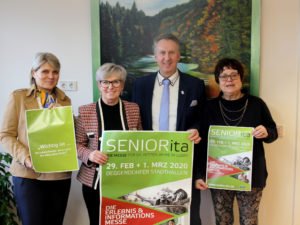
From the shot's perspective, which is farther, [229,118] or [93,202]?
[229,118]

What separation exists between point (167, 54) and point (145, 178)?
31.8 inches

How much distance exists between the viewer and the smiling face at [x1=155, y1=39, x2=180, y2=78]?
1.86 m

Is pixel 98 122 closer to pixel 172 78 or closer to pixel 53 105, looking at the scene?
pixel 53 105

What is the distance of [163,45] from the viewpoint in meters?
1.87

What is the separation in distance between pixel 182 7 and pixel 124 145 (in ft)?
3.99

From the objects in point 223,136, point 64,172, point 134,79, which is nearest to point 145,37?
point 134,79

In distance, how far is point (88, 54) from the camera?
7.28 feet

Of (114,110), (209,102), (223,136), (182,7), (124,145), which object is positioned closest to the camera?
(124,145)

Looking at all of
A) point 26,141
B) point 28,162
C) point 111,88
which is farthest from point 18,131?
point 111,88

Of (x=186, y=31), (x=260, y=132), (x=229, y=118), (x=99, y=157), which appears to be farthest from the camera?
(x=186, y=31)

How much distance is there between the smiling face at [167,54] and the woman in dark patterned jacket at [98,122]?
365 millimetres

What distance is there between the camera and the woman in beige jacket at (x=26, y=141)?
1555mm

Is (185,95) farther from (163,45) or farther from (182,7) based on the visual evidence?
(182,7)

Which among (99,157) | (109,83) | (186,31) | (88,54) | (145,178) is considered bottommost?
(145,178)
